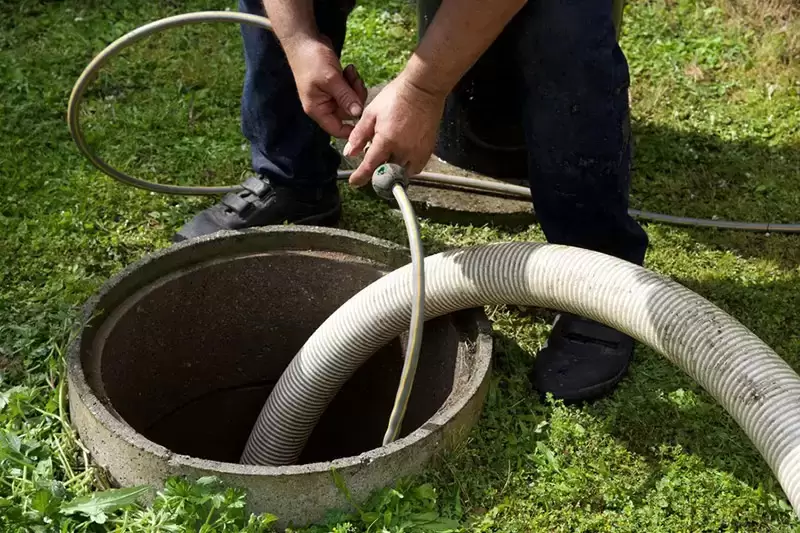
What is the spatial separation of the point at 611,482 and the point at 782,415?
0.45m

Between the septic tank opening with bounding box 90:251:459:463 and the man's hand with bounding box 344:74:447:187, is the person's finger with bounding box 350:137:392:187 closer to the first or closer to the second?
the man's hand with bounding box 344:74:447:187

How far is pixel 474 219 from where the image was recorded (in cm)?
310

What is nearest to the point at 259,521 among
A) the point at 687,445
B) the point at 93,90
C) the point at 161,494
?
the point at 161,494

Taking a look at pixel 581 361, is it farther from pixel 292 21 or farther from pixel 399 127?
pixel 292 21

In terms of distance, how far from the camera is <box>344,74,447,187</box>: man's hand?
1.97m

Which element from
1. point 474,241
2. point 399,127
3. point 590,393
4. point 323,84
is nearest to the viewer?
point 399,127

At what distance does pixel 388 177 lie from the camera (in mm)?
1990

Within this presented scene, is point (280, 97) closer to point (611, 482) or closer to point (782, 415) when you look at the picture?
point (611, 482)

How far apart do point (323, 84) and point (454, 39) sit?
43cm

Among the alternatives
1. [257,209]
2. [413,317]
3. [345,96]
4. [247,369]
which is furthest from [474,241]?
[413,317]

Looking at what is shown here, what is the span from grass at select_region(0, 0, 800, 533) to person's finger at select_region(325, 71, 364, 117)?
Answer: 80 centimetres

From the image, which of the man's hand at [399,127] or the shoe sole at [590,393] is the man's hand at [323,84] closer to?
the man's hand at [399,127]

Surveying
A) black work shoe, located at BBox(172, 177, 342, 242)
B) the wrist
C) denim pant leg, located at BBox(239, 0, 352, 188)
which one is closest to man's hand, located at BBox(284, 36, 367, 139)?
the wrist

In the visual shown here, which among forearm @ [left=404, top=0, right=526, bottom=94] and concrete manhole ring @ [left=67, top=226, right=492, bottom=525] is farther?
concrete manhole ring @ [left=67, top=226, right=492, bottom=525]
